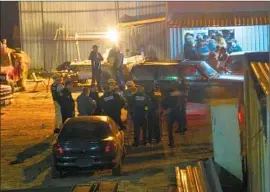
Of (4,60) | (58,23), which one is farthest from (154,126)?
(58,23)

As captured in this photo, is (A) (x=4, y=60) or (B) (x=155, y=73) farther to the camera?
(A) (x=4, y=60)

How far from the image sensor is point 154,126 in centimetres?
1614

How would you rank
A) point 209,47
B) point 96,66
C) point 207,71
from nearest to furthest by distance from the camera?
point 207,71 → point 209,47 → point 96,66

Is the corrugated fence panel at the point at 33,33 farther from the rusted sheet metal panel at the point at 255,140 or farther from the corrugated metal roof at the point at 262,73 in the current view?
the corrugated metal roof at the point at 262,73

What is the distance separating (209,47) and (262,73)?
1970 centimetres

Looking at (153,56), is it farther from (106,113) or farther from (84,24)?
(106,113)

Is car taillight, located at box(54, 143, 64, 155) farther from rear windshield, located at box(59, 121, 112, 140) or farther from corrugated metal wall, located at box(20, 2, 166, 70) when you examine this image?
corrugated metal wall, located at box(20, 2, 166, 70)

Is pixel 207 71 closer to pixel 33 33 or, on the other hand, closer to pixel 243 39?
pixel 243 39

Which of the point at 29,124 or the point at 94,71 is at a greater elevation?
the point at 94,71

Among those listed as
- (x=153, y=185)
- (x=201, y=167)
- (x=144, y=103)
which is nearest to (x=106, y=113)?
(x=144, y=103)

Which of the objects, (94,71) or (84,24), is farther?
(84,24)

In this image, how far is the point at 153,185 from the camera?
12.3m

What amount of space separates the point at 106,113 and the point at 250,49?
12320mm

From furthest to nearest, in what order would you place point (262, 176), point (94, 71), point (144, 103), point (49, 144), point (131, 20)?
point (131, 20), point (94, 71), point (49, 144), point (144, 103), point (262, 176)
